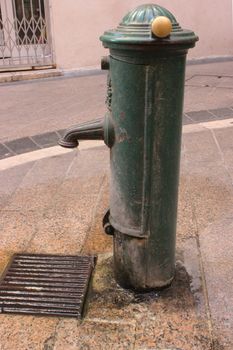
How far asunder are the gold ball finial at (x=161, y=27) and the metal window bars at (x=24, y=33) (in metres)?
7.31

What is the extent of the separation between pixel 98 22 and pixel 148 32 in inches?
288

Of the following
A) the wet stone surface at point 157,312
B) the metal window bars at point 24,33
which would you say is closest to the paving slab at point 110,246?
the wet stone surface at point 157,312

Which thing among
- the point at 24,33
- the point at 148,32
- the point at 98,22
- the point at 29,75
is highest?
the point at 148,32

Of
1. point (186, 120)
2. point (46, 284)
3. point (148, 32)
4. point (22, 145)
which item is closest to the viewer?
point (148, 32)

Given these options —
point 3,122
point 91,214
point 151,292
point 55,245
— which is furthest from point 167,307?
point 3,122

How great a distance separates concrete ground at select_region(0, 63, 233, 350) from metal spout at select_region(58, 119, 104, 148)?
80cm

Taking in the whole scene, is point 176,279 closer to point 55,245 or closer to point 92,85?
point 55,245

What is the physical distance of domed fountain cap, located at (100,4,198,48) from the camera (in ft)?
5.75

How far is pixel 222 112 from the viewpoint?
5.70m

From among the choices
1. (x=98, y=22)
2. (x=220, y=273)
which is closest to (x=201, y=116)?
(x=220, y=273)

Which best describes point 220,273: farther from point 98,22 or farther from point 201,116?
point 98,22

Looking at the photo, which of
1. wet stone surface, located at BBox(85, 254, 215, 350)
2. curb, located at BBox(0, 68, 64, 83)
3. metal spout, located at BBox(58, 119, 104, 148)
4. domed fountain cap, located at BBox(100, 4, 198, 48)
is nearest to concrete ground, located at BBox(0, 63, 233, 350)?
wet stone surface, located at BBox(85, 254, 215, 350)

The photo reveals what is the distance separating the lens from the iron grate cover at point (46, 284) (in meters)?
2.25

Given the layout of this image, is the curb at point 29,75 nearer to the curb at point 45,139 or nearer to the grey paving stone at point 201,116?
the curb at point 45,139
